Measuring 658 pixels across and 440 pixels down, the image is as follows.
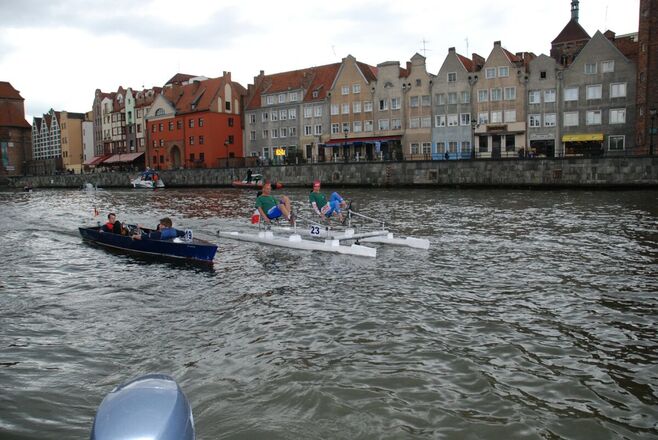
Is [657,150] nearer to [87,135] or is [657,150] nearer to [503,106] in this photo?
[503,106]

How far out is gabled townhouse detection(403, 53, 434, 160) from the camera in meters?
66.9

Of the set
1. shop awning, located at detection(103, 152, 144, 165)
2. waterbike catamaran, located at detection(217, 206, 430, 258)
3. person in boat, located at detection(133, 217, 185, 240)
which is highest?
shop awning, located at detection(103, 152, 144, 165)

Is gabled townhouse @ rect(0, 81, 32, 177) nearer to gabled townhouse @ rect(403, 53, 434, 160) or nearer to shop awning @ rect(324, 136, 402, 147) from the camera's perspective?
shop awning @ rect(324, 136, 402, 147)

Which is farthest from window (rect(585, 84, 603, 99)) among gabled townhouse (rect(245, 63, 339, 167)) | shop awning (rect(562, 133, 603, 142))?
A: gabled townhouse (rect(245, 63, 339, 167))

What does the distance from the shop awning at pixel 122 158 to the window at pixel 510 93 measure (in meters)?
63.0

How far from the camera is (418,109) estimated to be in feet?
221

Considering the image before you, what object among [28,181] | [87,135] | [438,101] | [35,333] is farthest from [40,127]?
[35,333]

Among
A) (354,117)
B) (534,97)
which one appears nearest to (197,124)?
(354,117)

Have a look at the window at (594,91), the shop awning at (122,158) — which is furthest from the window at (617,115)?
the shop awning at (122,158)

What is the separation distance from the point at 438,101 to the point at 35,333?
2400 inches

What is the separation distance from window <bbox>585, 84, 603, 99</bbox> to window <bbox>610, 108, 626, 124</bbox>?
212 centimetres

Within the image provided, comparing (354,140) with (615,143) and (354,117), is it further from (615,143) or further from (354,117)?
(615,143)

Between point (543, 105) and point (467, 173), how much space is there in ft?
50.4

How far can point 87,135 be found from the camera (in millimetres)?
116000
